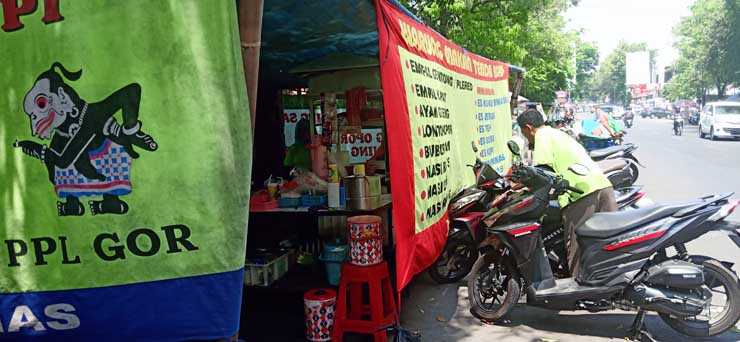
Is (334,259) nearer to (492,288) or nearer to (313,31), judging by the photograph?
(492,288)

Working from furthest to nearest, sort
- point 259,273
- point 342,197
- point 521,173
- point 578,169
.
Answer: point 259,273 < point 342,197 < point 521,173 < point 578,169

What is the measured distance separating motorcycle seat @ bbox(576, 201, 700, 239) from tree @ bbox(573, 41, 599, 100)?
37530 millimetres

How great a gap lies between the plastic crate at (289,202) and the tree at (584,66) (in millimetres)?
37779

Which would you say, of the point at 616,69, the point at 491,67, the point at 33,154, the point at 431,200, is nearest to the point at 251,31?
the point at 33,154

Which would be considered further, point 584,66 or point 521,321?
point 584,66

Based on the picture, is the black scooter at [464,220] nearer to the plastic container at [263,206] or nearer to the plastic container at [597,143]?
the plastic container at [263,206]

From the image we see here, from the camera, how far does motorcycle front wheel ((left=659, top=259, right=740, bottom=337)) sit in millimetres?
3838

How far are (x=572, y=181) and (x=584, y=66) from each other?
74699 mm

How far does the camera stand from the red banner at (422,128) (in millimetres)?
3648

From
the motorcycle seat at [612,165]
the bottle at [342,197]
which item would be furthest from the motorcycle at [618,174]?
the bottle at [342,197]

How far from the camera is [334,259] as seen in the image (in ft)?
14.9

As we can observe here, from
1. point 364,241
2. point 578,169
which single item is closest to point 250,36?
point 364,241

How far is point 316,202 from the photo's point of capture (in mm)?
4695

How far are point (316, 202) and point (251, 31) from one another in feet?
7.85
